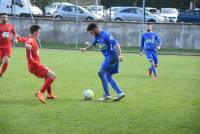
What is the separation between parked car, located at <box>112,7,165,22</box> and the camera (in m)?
44.1

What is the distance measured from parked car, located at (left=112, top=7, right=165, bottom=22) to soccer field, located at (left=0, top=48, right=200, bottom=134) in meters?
22.2

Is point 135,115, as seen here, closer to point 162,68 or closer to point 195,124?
point 195,124

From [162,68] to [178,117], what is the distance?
14.5 m

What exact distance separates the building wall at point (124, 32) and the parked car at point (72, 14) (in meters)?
3.45

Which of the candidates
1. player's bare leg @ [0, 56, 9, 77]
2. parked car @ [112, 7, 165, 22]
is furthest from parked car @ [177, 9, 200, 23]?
player's bare leg @ [0, 56, 9, 77]

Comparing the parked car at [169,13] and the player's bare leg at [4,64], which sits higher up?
the parked car at [169,13]

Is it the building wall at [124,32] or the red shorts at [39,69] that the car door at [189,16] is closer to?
the building wall at [124,32]

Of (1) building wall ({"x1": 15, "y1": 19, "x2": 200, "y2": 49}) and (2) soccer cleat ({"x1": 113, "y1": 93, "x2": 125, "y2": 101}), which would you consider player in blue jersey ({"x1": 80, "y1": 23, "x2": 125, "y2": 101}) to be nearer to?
(2) soccer cleat ({"x1": 113, "y1": 93, "x2": 125, "y2": 101})

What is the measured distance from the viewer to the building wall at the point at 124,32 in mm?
40469

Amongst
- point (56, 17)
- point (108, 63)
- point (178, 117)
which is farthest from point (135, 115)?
point (56, 17)

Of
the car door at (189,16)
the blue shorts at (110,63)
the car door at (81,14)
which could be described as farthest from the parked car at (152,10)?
the blue shorts at (110,63)

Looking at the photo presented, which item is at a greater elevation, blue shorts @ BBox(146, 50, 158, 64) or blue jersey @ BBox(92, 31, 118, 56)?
blue jersey @ BBox(92, 31, 118, 56)

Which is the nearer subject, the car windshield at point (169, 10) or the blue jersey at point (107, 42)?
the blue jersey at point (107, 42)

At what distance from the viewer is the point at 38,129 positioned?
10.5 metres
